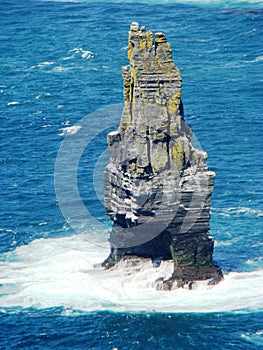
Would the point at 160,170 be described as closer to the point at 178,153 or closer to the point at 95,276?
the point at 178,153

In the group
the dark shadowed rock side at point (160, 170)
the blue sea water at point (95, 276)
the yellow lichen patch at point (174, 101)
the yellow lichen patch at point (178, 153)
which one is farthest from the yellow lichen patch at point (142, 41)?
the blue sea water at point (95, 276)

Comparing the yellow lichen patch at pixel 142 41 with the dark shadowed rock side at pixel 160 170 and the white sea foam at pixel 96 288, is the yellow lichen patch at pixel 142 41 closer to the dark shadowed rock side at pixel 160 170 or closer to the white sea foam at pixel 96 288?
the dark shadowed rock side at pixel 160 170

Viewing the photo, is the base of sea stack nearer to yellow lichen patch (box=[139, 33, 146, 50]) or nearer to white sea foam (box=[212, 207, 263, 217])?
white sea foam (box=[212, 207, 263, 217])

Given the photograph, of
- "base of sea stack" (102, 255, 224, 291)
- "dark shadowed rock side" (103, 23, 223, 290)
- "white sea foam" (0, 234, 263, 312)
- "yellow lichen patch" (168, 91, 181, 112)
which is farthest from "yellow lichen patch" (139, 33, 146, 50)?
"white sea foam" (0, 234, 263, 312)

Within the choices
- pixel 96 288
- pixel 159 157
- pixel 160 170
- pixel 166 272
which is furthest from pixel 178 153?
pixel 96 288

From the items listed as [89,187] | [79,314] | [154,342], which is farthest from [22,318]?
[89,187]

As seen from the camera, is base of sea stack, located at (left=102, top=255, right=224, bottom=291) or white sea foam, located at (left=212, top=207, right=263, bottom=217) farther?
white sea foam, located at (left=212, top=207, right=263, bottom=217)
